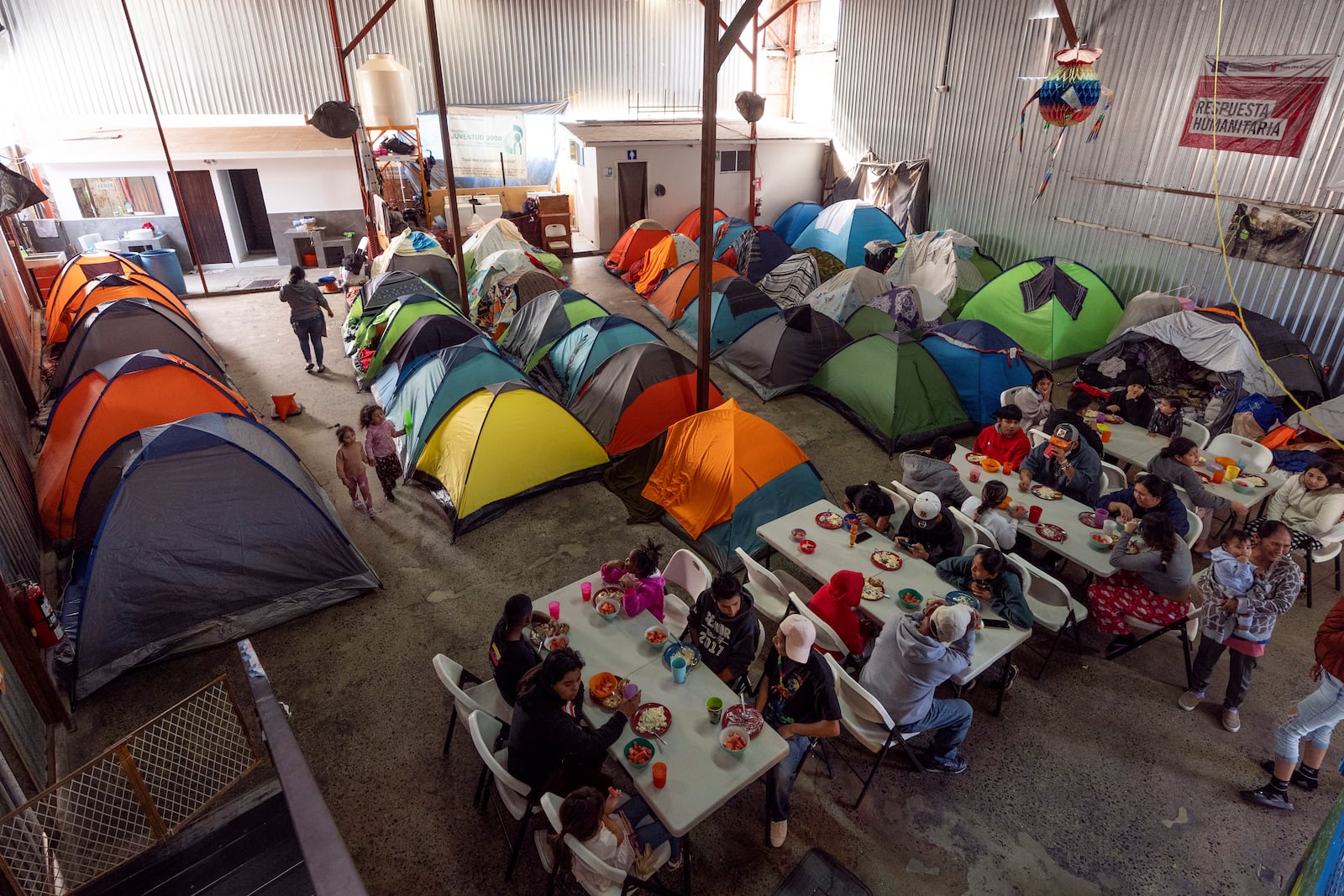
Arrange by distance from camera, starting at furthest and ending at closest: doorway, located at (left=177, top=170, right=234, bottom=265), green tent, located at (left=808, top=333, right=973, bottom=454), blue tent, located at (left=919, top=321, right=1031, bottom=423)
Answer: doorway, located at (left=177, top=170, right=234, bottom=265) → blue tent, located at (left=919, top=321, right=1031, bottom=423) → green tent, located at (left=808, top=333, right=973, bottom=454)

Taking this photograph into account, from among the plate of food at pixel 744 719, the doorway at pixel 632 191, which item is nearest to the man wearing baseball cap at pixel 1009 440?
the plate of food at pixel 744 719

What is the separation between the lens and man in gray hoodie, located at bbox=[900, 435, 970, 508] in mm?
6027

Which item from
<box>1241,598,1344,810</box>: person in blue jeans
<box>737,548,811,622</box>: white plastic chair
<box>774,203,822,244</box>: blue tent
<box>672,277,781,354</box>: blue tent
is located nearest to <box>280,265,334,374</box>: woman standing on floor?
<box>672,277,781,354</box>: blue tent

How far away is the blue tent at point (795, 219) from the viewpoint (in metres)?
17.2

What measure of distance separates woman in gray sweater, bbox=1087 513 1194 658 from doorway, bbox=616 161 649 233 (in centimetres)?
1471

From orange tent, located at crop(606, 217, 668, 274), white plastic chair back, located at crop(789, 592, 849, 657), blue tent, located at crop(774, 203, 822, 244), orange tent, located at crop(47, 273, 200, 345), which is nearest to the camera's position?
white plastic chair back, located at crop(789, 592, 849, 657)

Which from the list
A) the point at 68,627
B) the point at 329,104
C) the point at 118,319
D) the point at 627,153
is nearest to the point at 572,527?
the point at 68,627

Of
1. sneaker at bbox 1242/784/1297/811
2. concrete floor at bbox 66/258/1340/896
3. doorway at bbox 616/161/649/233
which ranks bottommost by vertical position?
concrete floor at bbox 66/258/1340/896

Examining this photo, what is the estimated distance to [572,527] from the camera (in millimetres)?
7098

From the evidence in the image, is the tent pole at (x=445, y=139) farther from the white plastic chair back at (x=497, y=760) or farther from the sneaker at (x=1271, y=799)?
the sneaker at (x=1271, y=799)

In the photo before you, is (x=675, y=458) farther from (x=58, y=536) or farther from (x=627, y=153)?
(x=627, y=153)

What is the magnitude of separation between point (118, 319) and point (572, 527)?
7.23 m

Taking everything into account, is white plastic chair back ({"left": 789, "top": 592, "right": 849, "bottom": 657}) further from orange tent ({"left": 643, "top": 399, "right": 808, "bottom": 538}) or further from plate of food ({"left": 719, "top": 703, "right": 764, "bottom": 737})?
orange tent ({"left": 643, "top": 399, "right": 808, "bottom": 538})

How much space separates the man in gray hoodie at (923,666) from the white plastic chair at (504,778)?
205 centimetres
